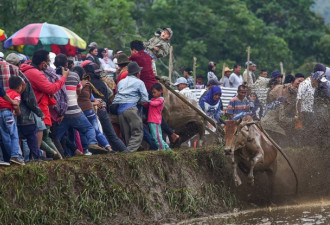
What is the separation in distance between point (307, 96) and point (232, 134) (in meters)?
4.34

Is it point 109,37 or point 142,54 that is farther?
point 109,37

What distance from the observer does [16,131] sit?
483 inches

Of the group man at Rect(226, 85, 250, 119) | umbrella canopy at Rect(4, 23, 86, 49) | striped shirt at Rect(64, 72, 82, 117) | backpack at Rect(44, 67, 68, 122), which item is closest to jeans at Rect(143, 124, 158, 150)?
striped shirt at Rect(64, 72, 82, 117)

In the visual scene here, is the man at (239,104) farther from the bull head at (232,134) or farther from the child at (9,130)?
the child at (9,130)

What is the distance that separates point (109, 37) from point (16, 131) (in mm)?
21978

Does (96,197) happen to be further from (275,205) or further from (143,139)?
(275,205)

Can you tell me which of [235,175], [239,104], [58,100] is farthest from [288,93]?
[58,100]

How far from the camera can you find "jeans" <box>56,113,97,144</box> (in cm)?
1416

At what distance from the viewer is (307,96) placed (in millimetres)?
19359

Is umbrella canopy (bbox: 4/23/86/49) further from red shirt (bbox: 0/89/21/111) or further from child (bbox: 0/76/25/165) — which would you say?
child (bbox: 0/76/25/165)

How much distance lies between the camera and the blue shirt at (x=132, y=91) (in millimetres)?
15328

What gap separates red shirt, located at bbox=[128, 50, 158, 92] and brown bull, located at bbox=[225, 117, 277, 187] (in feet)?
5.65

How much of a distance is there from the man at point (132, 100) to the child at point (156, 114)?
0.43 m

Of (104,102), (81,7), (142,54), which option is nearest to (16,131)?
(104,102)
